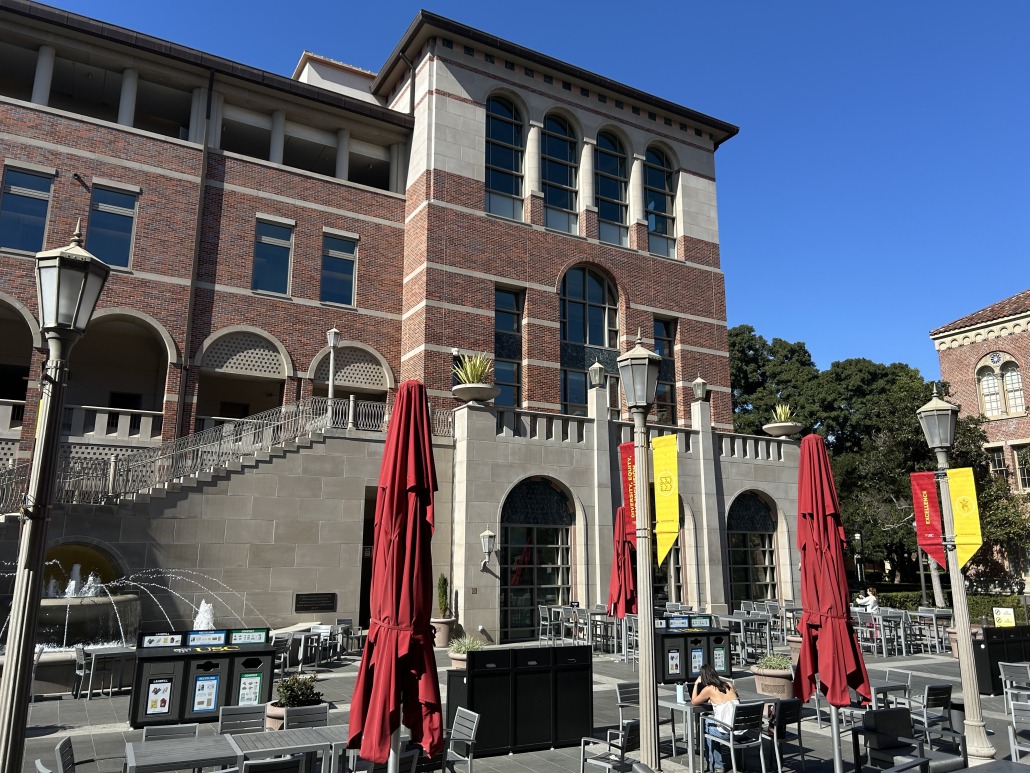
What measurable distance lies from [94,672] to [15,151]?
16.1 m

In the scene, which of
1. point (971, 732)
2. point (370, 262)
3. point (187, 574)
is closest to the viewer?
point (971, 732)

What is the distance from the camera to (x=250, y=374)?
23.9 meters

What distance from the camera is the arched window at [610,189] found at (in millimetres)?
29531

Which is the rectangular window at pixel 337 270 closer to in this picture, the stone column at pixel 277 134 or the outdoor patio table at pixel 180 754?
the stone column at pixel 277 134

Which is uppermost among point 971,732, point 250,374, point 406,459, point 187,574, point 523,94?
point 523,94

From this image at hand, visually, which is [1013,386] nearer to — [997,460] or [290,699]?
[997,460]

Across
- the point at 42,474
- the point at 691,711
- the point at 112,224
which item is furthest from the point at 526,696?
the point at 112,224

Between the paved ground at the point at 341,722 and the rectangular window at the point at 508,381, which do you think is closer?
the paved ground at the point at 341,722

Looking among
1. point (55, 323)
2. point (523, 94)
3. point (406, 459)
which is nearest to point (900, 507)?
point (523, 94)

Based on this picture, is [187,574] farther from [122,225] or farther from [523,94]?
[523,94]

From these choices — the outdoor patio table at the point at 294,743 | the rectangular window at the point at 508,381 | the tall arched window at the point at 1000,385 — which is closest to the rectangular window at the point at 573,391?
the rectangular window at the point at 508,381

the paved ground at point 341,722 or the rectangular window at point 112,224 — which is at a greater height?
the rectangular window at point 112,224

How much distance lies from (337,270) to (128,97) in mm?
8250

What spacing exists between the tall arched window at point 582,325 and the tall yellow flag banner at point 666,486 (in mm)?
11893
